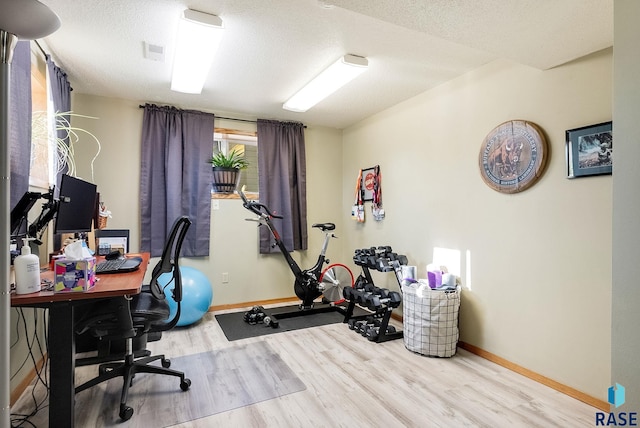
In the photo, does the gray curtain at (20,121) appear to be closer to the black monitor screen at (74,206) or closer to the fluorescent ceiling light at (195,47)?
the black monitor screen at (74,206)

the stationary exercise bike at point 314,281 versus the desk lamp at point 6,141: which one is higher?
the desk lamp at point 6,141

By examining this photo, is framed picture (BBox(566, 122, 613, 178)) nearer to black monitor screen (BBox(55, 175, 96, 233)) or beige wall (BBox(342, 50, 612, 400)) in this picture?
beige wall (BBox(342, 50, 612, 400))

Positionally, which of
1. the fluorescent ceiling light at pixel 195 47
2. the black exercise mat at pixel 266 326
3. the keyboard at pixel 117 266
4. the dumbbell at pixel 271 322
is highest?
the fluorescent ceiling light at pixel 195 47

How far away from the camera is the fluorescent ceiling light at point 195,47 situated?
6.31ft

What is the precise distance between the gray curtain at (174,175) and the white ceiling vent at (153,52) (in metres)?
1.17

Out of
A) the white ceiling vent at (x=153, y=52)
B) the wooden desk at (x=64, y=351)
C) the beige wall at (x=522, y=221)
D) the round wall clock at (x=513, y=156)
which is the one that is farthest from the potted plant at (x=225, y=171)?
the round wall clock at (x=513, y=156)

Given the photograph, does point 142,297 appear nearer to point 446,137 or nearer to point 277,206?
point 277,206

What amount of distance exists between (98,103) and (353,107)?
271 centimetres

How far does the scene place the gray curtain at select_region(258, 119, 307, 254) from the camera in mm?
4062

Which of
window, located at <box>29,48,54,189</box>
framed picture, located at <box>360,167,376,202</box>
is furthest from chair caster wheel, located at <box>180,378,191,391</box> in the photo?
framed picture, located at <box>360,167,376,202</box>

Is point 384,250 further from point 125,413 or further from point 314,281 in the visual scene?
point 125,413

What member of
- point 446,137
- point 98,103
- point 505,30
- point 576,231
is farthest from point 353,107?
point 98,103

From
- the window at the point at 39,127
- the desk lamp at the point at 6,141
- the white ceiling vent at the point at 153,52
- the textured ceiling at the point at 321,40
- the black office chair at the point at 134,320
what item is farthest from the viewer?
the white ceiling vent at the point at 153,52

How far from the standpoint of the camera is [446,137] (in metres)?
2.95
